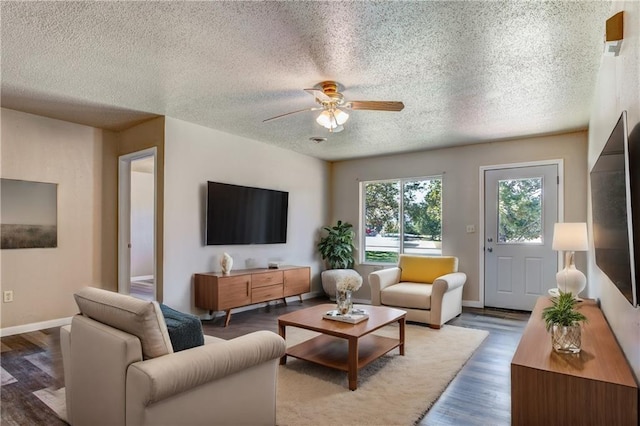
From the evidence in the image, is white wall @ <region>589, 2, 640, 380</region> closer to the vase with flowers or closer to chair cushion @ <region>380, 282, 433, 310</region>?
the vase with flowers

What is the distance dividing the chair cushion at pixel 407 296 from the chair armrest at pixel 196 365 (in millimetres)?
2796

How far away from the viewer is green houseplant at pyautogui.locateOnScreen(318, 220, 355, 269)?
6301mm

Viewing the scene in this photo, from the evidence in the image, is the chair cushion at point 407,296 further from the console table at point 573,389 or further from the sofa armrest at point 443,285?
the console table at point 573,389

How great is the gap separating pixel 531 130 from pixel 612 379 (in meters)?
3.98

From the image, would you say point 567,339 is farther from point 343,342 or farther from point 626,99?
point 343,342

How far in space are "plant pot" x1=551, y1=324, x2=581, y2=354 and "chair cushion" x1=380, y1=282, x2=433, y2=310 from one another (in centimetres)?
241

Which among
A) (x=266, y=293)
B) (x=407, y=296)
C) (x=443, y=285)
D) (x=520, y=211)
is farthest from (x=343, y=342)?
(x=520, y=211)

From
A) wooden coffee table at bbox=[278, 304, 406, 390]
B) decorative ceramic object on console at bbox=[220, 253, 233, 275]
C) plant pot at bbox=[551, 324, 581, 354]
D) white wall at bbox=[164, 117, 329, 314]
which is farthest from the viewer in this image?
decorative ceramic object on console at bbox=[220, 253, 233, 275]

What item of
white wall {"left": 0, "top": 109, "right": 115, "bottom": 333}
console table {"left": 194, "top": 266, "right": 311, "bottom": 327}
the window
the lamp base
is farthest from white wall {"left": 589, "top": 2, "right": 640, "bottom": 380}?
white wall {"left": 0, "top": 109, "right": 115, "bottom": 333}

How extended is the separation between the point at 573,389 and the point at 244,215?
4.25 m

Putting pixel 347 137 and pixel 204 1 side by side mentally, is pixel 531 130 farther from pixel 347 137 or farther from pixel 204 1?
pixel 204 1

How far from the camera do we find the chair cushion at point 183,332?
1.81 metres

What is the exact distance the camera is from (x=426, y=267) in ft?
16.5

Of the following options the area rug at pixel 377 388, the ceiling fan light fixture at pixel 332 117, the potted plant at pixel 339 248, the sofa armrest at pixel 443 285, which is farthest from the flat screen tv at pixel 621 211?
the potted plant at pixel 339 248
